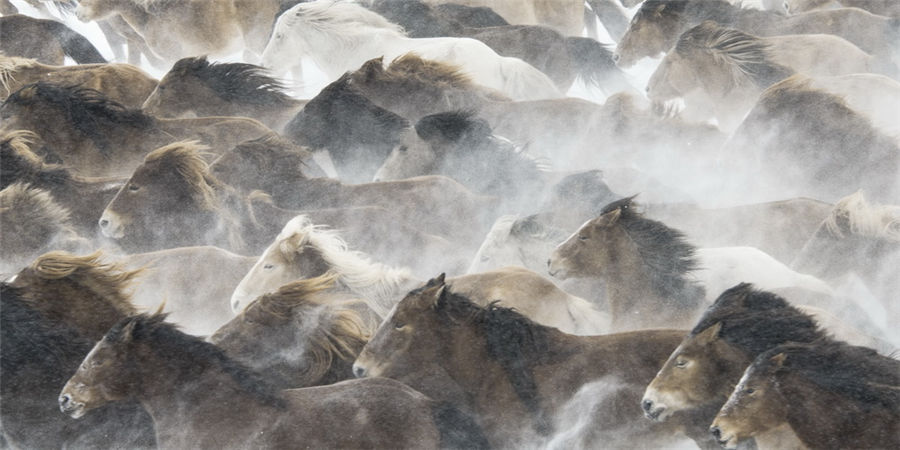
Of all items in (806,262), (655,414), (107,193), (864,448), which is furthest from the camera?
(107,193)

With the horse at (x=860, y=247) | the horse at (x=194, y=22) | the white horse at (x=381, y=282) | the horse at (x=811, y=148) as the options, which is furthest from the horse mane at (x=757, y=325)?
the horse at (x=194, y=22)

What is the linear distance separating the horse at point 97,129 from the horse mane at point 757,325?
2926 millimetres

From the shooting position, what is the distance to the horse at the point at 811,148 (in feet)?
15.2

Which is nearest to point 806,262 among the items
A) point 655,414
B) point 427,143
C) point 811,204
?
point 811,204

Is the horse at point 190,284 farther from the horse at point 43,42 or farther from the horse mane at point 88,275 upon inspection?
the horse at point 43,42

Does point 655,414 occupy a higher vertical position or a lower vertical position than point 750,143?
higher

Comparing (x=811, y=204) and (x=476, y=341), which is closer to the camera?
(x=476, y=341)

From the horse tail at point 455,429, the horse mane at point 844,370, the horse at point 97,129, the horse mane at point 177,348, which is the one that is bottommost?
the horse at point 97,129

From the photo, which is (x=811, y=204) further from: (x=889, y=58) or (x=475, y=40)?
(x=475, y=40)

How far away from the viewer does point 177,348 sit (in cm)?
294

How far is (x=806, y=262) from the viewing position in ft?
12.9

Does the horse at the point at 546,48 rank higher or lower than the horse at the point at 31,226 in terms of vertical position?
lower

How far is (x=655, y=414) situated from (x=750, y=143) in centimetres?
253

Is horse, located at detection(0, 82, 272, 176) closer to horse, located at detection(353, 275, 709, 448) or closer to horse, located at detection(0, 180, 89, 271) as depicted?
horse, located at detection(0, 180, 89, 271)
